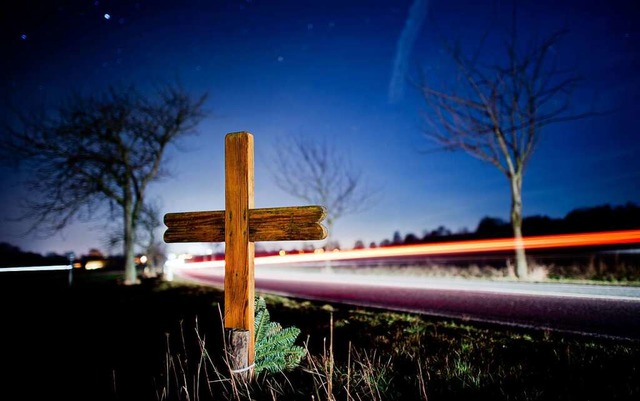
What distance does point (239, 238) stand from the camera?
281 centimetres

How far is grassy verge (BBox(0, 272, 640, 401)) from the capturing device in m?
2.60

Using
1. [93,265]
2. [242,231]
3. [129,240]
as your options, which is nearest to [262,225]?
[242,231]

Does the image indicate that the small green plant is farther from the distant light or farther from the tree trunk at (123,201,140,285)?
the distant light

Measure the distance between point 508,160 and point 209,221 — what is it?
11.6 m

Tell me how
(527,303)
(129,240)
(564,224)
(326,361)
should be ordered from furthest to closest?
(564,224)
(129,240)
(527,303)
(326,361)

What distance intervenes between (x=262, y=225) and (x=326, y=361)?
1157 mm

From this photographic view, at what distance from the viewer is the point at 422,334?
4543 millimetres

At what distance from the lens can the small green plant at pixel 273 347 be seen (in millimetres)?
3008

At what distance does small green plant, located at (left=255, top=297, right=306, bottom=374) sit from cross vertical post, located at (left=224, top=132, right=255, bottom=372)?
258 millimetres

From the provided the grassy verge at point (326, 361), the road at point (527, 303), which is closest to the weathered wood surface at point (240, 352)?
the grassy verge at point (326, 361)

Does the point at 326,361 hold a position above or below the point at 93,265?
above

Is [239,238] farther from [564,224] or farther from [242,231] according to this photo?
[564,224]

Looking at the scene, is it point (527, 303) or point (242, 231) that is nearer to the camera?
point (242, 231)

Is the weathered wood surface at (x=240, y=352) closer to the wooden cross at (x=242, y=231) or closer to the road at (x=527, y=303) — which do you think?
the wooden cross at (x=242, y=231)
